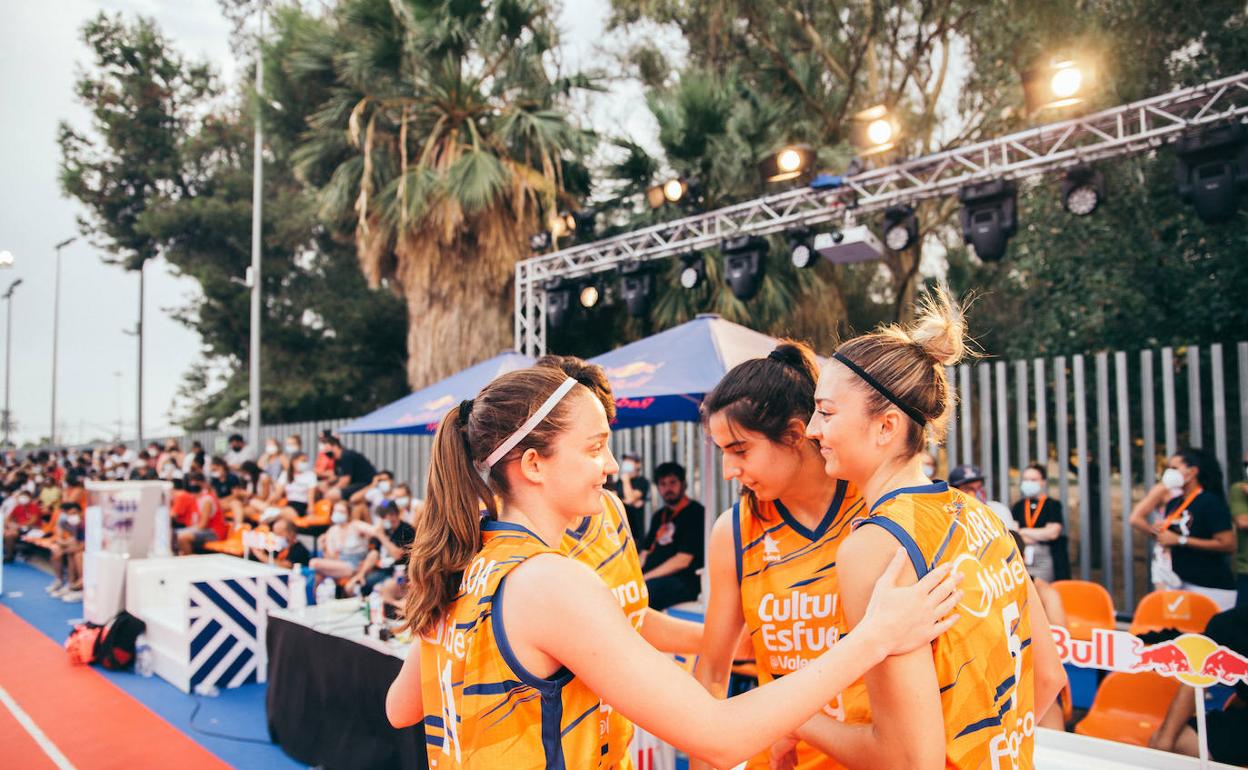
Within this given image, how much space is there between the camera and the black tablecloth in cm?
375

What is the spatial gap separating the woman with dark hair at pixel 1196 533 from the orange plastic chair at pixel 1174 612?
1.30 m

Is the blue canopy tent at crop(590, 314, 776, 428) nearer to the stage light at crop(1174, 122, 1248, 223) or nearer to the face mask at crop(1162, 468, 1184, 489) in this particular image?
the face mask at crop(1162, 468, 1184, 489)

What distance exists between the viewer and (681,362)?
16.4 feet

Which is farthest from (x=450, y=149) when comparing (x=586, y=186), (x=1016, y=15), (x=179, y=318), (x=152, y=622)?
(x=179, y=318)

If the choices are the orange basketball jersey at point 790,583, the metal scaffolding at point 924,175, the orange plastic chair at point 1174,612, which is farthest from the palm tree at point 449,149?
the orange basketball jersey at point 790,583

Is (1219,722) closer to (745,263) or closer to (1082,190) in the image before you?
(1082,190)

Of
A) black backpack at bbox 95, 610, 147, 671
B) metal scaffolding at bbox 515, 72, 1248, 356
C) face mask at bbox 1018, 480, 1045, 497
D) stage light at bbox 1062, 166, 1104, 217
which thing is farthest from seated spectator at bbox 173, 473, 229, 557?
stage light at bbox 1062, 166, 1104, 217

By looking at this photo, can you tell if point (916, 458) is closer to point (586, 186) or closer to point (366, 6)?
point (586, 186)

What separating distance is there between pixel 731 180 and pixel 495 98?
3907 millimetres

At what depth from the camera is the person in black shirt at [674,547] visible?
226 inches

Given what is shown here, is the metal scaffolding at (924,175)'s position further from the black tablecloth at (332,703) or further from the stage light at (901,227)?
the black tablecloth at (332,703)

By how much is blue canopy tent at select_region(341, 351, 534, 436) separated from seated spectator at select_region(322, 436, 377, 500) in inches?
112

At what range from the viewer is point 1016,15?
11.7 m

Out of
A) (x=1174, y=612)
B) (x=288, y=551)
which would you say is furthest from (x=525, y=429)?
(x=288, y=551)
